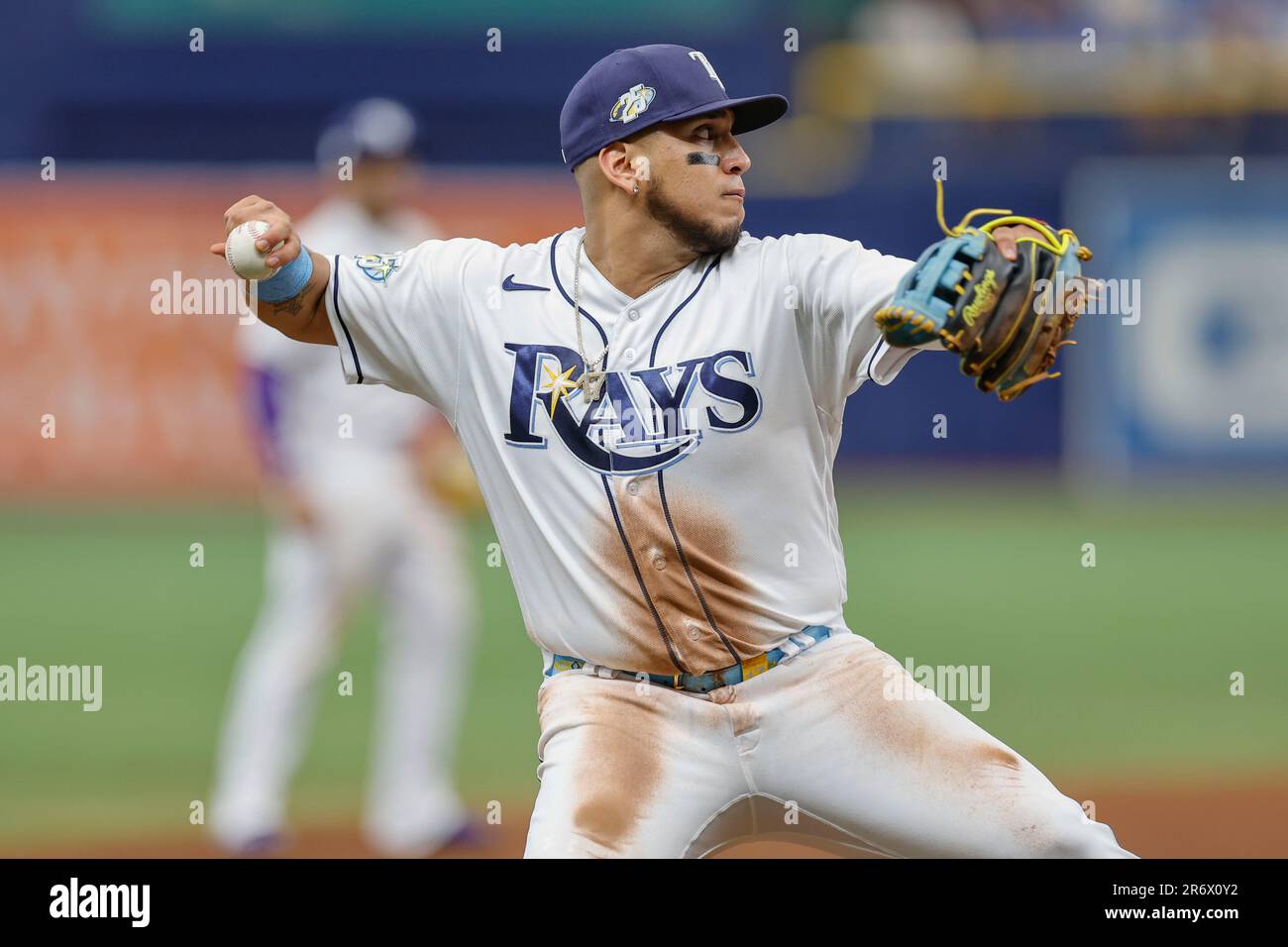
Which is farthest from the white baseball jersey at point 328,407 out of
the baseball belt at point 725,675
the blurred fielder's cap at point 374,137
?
the baseball belt at point 725,675

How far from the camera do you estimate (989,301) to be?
3.57 m

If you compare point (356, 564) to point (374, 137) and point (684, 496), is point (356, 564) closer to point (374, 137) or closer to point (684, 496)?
point (374, 137)

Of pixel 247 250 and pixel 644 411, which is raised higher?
pixel 247 250

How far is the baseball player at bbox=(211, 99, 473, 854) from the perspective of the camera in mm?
6777

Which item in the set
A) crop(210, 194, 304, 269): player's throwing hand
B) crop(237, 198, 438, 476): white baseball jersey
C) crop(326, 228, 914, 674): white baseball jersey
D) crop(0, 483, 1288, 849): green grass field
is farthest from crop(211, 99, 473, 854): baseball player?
crop(210, 194, 304, 269): player's throwing hand

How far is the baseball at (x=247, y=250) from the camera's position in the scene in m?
3.99

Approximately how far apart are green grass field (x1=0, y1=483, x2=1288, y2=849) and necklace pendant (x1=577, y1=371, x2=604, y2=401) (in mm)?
3605

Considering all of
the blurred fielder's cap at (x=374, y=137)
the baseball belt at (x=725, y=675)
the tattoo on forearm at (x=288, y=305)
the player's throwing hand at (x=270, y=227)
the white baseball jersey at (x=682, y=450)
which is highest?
the blurred fielder's cap at (x=374, y=137)

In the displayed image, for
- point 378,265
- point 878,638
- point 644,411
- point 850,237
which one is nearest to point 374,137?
point 378,265

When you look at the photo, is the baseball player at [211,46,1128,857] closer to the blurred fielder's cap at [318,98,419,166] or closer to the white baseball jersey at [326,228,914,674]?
the white baseball jersey at [326,228,914,674]

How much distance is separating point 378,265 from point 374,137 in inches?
124

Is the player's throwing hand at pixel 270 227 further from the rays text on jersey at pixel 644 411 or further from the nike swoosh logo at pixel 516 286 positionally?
the rays text on jersey at pixel 644 411

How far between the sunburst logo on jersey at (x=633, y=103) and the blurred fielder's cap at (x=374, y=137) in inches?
131

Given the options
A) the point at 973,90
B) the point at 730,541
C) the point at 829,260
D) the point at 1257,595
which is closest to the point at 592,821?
the point at 730,541
